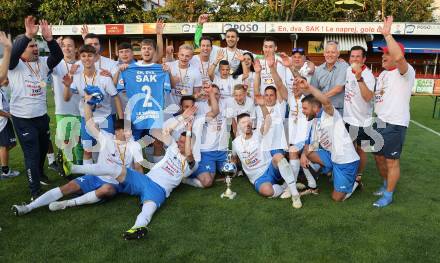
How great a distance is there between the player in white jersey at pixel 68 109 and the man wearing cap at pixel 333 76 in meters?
3.81

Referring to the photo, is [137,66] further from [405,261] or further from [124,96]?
[405,261]

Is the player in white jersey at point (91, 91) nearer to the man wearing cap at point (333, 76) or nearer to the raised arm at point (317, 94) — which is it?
the raised arm at point (317, 94)

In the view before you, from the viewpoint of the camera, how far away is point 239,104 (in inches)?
242

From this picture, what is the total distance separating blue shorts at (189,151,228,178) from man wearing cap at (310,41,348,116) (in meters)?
1.95

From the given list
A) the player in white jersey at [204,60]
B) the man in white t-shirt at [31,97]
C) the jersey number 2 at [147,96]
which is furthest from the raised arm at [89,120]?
the player in white jersey at [204,60]

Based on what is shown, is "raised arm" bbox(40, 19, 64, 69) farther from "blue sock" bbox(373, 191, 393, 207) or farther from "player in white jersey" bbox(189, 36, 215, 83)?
"blue sock" bbox(373, 191, 393, 207)

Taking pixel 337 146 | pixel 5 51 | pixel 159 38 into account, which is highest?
pixel 159 38

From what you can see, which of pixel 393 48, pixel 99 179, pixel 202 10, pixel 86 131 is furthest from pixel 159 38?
Answer: pixel 202 10

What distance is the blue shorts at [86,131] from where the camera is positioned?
553 cm

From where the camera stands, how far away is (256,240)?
385 cm

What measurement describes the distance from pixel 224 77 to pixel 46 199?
11.2ft

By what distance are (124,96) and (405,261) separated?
15.5 ft

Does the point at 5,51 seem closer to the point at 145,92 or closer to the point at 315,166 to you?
the point at 145,92

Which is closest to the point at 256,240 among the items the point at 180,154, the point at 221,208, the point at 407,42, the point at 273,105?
the point at 221,208
